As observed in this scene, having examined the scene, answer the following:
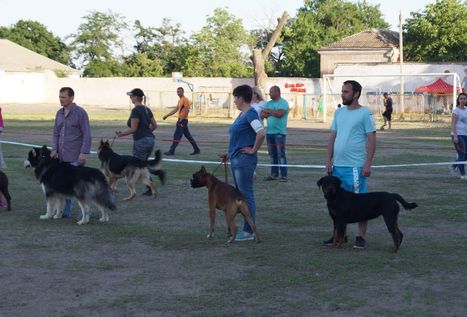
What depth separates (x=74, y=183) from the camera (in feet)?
30.2

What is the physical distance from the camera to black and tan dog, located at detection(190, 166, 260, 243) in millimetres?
7926

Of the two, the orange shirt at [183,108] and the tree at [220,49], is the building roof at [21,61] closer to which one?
the tree at [220,49]

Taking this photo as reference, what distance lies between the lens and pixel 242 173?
26.3ft

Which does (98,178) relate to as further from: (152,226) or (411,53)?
(411,53)

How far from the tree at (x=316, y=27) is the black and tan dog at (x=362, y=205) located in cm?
6695

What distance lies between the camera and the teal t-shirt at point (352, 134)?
748cm

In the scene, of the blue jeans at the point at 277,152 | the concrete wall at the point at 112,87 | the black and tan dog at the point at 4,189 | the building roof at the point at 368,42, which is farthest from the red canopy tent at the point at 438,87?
the black and tan dog at the point at 4,189

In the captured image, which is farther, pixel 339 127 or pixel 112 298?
pixel 339 127

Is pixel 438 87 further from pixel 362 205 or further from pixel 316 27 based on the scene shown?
pixel 362 205

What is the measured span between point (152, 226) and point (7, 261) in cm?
232

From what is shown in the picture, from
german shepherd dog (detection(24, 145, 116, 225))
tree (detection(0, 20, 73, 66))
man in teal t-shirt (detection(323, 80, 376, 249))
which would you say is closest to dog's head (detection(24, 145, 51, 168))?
german shepherd dog (detection(24, 145, 116, 225))

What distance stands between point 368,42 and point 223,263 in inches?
2512

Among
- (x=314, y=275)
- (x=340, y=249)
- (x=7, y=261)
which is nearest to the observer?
(x=314, y=275)

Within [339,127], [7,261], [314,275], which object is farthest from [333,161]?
[7,261]
